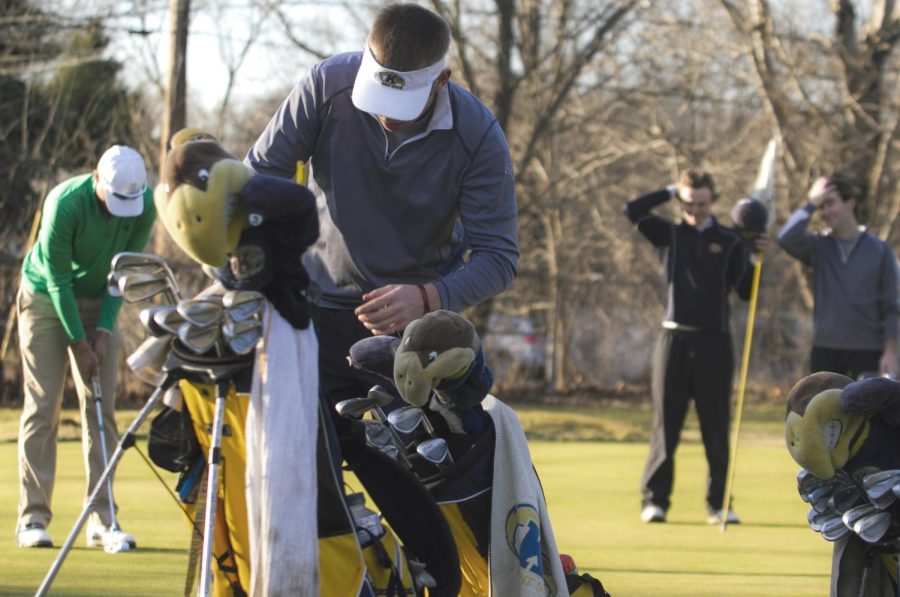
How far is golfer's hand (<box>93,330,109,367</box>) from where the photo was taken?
23.8 feet

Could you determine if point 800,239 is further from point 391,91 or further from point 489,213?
point 391,91

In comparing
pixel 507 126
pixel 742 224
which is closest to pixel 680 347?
pixel 742 224

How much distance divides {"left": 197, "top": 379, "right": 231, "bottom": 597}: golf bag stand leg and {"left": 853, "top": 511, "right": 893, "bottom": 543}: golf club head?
1820mm

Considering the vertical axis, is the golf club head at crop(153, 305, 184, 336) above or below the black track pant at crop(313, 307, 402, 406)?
above

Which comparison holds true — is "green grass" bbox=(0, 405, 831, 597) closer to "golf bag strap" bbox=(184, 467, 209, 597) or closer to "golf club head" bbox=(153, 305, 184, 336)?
"golf bag strap" bbox=(184, 467, 209, 597)

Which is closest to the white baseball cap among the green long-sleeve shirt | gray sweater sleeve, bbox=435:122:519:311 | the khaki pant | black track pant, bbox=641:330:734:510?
the green long-sleeve shirt

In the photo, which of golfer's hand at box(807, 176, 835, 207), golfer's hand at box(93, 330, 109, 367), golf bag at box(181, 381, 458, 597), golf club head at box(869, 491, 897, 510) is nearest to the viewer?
golf bag at box(181, 381, 458, 597)

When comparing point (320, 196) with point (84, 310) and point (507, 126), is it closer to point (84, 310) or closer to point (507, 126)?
point (84, 310)

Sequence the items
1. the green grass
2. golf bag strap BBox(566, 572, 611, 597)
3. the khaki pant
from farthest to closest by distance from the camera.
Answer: the khaki pant
the green grass
golf bag strap BBox(566, 572, 611, 597)

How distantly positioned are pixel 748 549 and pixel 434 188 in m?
4.04

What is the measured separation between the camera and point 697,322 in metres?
9.12

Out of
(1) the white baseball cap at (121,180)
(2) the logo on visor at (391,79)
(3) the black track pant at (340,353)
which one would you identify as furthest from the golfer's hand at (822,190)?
(2) the logo on visor at (391,79)

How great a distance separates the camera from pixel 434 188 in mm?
4625

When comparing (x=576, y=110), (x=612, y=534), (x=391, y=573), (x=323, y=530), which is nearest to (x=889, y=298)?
(x=612, y=534)
